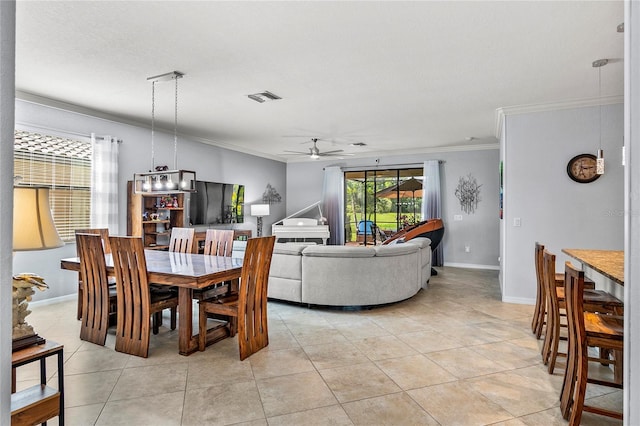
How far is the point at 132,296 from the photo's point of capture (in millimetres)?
3080

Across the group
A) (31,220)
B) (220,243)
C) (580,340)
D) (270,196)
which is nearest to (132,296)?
(220,243)

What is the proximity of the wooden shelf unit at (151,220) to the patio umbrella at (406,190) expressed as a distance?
4.86 metres

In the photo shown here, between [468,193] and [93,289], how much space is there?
704cm

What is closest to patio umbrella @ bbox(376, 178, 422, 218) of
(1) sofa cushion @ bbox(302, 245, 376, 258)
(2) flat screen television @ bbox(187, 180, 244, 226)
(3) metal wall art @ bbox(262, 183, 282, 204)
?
(3) metal wall art @ bbox(262, 183, 282, 204)

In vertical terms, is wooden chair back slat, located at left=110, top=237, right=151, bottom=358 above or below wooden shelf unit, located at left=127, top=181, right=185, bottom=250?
below

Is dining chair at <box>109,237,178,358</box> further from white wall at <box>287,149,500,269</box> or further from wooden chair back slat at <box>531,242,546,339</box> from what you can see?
white wall at <box>287,149,500,269</box>

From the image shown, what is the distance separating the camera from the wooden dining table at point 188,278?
9.23 feet

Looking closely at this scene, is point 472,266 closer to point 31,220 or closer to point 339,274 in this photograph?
point 339,274

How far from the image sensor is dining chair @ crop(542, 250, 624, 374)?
236 centimetres

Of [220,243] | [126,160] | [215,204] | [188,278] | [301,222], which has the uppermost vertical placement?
[126,160]

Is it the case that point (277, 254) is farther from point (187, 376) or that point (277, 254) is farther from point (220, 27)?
point (220, 27)

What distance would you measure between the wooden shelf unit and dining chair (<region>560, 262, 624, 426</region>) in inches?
207

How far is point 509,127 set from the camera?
4.82 meters

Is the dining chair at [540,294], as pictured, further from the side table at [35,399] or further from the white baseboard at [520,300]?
the side table at [35,399]
